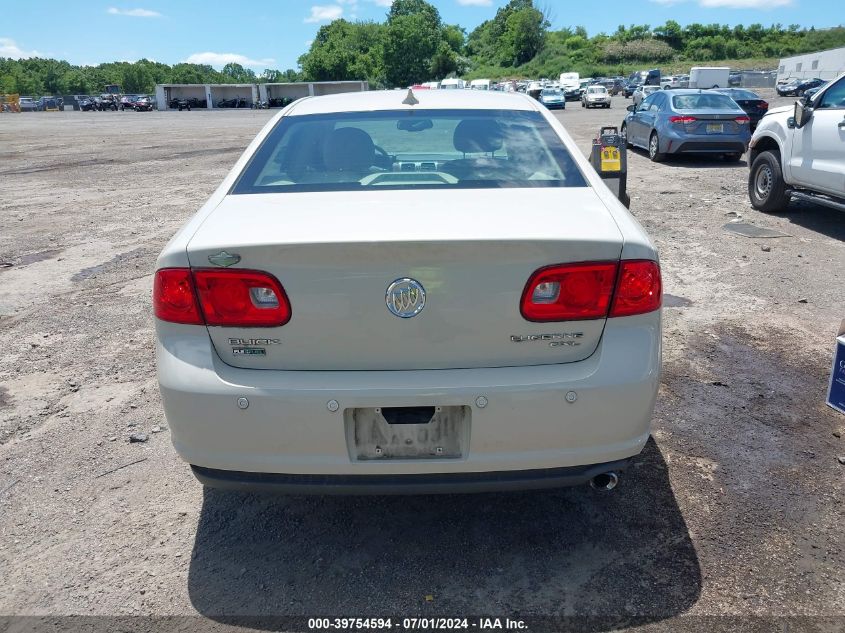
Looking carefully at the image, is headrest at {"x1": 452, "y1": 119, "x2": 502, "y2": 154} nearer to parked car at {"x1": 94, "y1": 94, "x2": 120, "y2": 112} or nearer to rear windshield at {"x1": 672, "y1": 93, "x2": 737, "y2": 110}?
rear windshield at {"x1": 672, "y1": 93, "x2": 737, "y2": 110}

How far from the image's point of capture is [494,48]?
14462 centimetres

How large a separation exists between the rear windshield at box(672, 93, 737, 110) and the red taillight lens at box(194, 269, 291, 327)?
47.1 feet

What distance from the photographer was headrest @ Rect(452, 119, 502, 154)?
337cm

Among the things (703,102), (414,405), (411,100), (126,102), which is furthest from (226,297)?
(126,102)

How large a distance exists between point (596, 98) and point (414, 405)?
47081mm

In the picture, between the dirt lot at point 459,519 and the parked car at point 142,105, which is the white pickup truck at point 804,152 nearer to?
the dirt lot at point 459,519

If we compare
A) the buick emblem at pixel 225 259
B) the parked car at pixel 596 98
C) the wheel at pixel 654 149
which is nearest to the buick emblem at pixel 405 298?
the buick emblem at pixel 225 259

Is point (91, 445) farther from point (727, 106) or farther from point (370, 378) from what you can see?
point (727, 106)

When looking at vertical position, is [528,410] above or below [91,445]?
above

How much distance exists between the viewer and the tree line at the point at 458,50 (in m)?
109

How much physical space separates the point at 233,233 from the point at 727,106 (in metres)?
14.7

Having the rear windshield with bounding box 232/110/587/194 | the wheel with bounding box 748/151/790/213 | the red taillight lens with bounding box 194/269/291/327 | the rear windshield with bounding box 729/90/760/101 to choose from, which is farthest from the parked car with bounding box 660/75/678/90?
the red taillight lens with bounding box 194/269/291/327

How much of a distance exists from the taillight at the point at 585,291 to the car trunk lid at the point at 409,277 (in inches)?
1.2

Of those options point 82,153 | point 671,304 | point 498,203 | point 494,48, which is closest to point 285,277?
point 498,203
